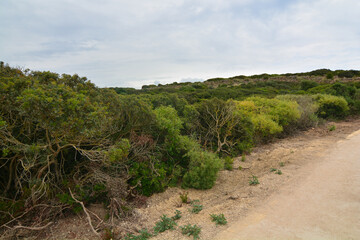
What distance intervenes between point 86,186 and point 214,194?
3.10 m

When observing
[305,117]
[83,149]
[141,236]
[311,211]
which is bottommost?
[141,236]

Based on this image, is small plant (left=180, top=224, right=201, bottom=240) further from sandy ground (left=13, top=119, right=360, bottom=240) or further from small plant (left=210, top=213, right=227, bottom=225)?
small plant (left=210, top=213, right=227, bottom=225)

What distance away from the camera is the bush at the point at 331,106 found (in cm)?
1747

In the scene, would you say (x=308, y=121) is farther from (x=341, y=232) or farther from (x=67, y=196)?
(x=67, y=196)

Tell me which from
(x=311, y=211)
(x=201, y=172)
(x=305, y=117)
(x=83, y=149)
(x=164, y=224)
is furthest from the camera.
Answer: (x=305, y=117)

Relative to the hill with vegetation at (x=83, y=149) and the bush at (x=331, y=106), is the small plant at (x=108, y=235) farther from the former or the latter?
the bush at (x=331, y=106)

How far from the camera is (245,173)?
7.79 m

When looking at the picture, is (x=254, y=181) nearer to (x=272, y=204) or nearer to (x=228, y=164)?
(x=272, y=204)

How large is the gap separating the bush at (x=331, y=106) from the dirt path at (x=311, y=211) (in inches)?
459

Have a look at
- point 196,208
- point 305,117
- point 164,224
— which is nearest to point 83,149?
point 164,224

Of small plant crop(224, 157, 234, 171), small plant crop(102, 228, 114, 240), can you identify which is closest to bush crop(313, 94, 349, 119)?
small plant crop(224, 157, 234, 171)

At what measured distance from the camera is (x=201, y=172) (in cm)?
649

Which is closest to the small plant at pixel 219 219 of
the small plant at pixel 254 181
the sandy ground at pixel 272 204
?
the sandy ground at pixel 272 204

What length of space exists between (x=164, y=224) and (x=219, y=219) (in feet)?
3.45
